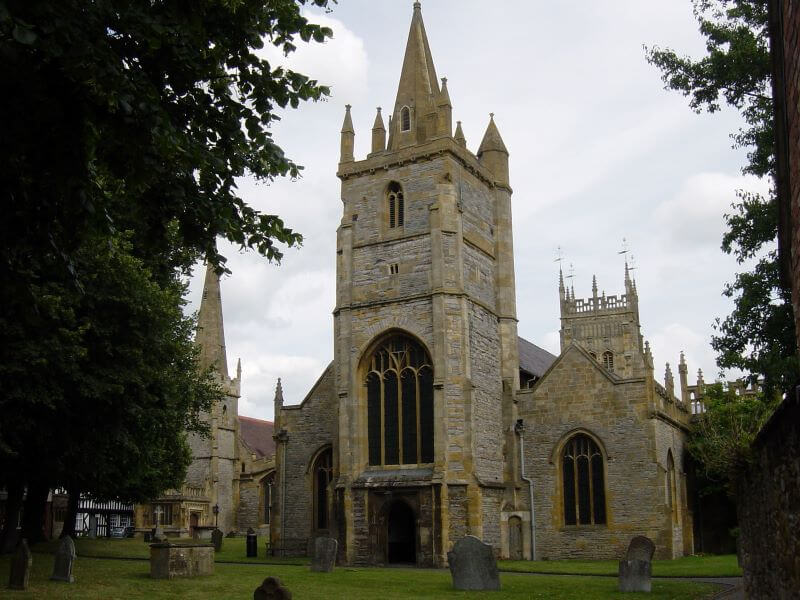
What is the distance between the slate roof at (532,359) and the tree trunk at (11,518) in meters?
21.0

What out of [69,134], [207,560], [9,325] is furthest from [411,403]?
[69,134]

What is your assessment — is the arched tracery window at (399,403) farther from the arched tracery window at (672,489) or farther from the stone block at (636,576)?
the stone block at (636,576)

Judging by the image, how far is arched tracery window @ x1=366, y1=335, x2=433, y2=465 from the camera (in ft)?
108

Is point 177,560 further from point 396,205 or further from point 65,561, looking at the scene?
point 396,205

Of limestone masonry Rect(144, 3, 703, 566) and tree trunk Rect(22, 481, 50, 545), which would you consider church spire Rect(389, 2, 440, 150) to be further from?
tree trunk Rect(22, 481, 50, 545)

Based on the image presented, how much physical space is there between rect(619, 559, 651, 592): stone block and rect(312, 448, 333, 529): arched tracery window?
17.9 metres

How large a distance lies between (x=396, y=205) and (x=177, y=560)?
1824cm

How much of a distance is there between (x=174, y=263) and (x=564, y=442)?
1603 centimetres

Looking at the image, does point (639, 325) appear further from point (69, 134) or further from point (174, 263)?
point (69, 134)

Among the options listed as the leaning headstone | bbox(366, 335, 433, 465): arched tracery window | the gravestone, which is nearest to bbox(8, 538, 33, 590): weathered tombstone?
the gravestone

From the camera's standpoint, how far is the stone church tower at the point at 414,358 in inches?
1245

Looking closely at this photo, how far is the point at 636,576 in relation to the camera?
1891 cm

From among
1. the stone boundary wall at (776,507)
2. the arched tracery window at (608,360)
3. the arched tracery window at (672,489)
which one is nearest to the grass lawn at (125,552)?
the arched tracery window at (672,489)

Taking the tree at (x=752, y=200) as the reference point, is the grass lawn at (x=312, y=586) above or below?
below
